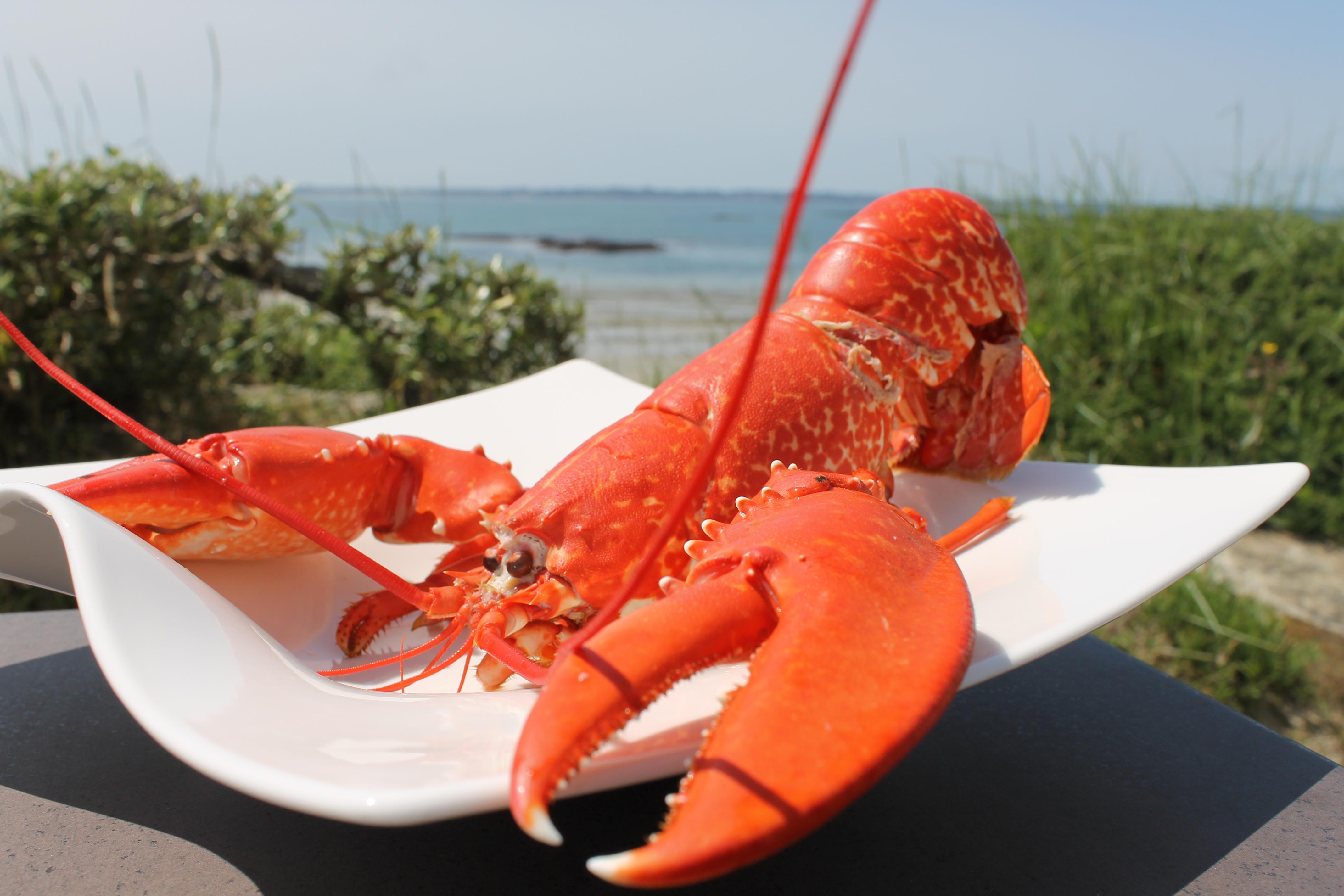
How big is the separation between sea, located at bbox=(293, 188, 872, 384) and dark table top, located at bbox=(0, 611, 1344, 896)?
57 centimetres

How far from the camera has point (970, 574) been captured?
1.10 meters

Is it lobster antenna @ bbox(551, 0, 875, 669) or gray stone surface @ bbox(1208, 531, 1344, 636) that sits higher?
lobster antenna @ bbox(551, 0, 875, 669)

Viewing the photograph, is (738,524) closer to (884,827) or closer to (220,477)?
(884,827)

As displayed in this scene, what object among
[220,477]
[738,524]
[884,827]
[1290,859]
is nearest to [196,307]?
[220,477]

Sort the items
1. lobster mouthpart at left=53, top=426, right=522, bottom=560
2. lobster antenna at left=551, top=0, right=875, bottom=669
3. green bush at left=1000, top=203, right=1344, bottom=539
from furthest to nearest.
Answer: green bush at left=1000, top=203, right=1344, bottom=539, lobster mouthpart at left=53, top=426, right=522, bottom=560, lobster antenna at left=551, top=0, right=875, bottom=669

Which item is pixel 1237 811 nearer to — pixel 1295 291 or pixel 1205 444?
pixel 1205 444

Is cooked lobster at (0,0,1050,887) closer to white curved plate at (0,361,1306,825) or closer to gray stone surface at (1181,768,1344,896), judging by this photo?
white curved plate at (0,361,1306,825)

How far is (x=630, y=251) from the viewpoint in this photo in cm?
1800

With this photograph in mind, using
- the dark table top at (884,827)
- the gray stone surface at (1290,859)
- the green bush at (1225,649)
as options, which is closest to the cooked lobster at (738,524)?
the dark table top at (884,827)

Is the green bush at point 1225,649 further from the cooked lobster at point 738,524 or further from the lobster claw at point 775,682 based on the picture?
the lobster claw at point 775,682

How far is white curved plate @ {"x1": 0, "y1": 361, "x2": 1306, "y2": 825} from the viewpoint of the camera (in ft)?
2.02

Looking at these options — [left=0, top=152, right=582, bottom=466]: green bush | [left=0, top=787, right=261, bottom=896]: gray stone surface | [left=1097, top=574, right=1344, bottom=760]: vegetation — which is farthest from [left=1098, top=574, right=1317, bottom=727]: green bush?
[left=0, top=152, right=582, bottom=466]: green bush

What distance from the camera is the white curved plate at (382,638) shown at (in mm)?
615

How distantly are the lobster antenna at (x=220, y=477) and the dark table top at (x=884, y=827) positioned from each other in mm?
277
